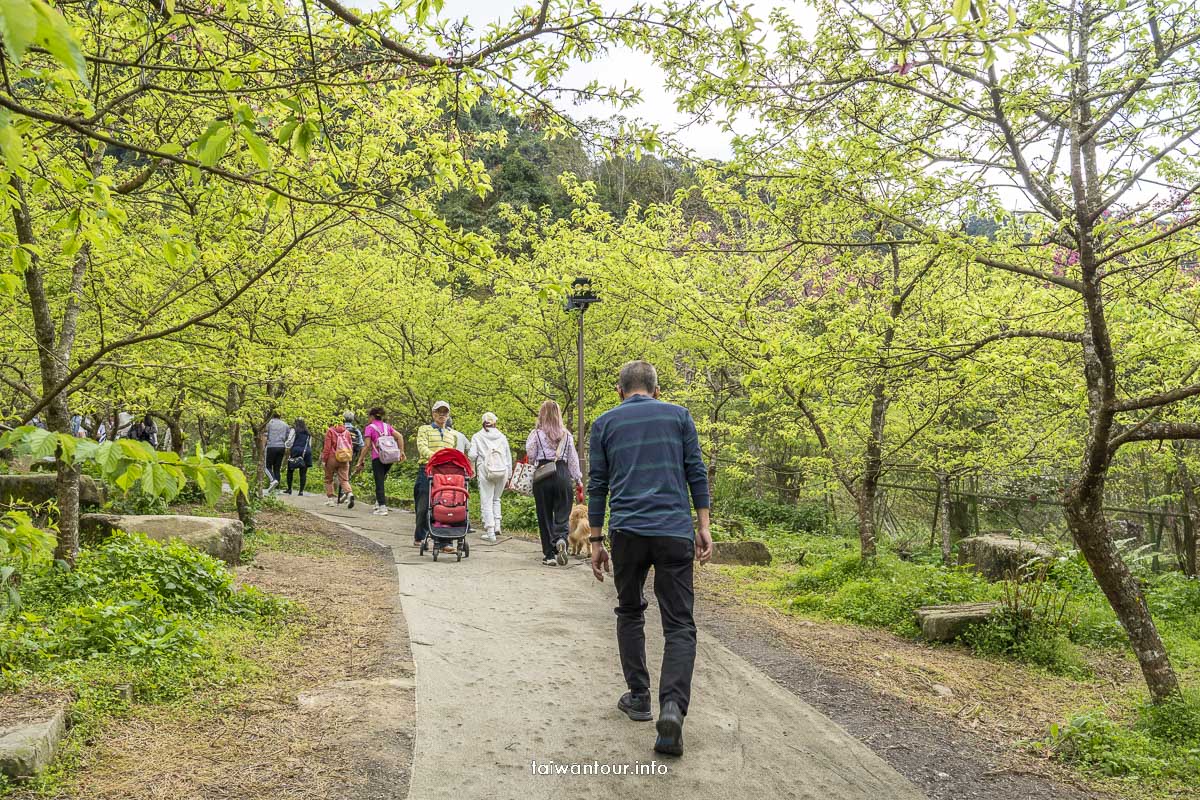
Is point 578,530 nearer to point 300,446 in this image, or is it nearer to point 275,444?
point 275,444

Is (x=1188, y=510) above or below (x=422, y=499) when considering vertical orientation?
above

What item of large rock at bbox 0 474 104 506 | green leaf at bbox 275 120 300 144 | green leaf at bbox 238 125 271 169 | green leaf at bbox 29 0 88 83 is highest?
green leaf at bbox 275 120 300 144

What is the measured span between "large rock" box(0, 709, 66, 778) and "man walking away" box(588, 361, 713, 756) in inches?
110

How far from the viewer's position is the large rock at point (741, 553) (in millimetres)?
11570

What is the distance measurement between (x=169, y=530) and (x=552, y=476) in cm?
410

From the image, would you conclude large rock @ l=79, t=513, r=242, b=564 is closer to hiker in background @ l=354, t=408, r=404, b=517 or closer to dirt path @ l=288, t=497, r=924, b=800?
dirt path @ l=288, t=497, r=924, b=800

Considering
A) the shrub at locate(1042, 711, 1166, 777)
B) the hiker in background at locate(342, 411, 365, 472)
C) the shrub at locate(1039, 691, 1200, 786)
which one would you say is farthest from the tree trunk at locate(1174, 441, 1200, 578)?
the hiker in background at locate(342, 411, 365, 472)

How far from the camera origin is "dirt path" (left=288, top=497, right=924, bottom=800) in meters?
3.63

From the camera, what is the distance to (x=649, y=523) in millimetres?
4227

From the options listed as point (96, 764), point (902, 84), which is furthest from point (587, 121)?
point (96, 764)

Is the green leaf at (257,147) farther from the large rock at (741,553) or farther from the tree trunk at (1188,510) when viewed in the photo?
the tree trunk at (1188,510)

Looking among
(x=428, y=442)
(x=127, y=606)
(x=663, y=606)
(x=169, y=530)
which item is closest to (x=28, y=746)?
(x=127, y=606)

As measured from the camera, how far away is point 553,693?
15.6 feet

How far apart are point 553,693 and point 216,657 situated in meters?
2.26
